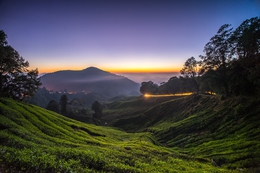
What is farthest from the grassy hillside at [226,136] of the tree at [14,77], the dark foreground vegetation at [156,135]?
the tree at [14,77]

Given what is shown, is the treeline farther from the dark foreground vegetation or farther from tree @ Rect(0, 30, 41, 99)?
tree @ Rect(0, 30, 41, 99)

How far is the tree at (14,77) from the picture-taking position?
48594mm

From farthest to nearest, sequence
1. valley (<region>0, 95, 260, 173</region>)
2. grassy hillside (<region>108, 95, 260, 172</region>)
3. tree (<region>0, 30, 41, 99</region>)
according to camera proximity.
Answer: tree (<region>0, 30, 41, 99</region>) → grassy hillside (<region>108, 95, 260, 172</region>) → valley (<region>0, 95, 260, 173</region>)

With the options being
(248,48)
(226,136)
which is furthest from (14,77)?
(248,48)

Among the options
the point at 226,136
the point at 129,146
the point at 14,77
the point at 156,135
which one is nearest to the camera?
the point at 129,146

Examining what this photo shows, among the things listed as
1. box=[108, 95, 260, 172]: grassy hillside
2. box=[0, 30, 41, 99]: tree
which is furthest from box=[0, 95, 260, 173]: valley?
box=[0, 30, 41, 99]: tree

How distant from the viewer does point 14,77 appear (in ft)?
173

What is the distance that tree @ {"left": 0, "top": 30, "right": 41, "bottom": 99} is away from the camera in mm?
48594

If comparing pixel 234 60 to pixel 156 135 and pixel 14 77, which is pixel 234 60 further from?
pixel 14 77

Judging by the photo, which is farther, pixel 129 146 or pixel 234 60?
pixel 234 60

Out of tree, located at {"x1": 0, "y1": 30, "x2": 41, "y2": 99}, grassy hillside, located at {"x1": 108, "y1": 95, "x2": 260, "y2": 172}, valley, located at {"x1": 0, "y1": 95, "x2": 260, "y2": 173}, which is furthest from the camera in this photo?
tree, located at {"x1": 0, "y1": 30, "x2": 41, "y2": 99}

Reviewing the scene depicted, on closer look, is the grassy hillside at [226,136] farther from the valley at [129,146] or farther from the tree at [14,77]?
the tree at [14,77]

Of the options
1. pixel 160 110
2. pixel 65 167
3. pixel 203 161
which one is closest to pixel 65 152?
pixel 65 167

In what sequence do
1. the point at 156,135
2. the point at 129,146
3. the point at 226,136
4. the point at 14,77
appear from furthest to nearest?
the point at 156,135 → the point at 14,77 → the point at 226,136 → the point at 129,146
